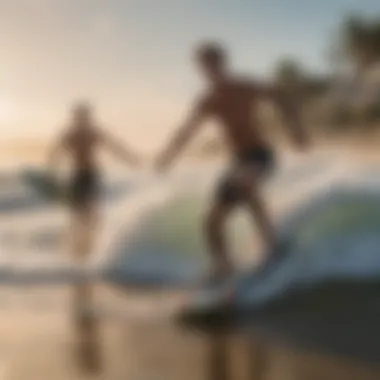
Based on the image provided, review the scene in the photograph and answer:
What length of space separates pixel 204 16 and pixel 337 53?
7.4 inches

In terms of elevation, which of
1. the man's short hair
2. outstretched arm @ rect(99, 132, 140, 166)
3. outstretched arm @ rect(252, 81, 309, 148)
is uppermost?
the man's short hair

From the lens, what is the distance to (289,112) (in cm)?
92

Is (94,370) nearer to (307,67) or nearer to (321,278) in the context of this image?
(321,278)

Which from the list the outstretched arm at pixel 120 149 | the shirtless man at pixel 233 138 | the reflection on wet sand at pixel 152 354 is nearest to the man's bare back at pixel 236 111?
the shirtless man at pixel 233 138

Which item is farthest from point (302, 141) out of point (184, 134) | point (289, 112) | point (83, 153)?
point (83, 153)

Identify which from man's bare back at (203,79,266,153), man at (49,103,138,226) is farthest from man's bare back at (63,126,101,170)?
man's bare back at (203,79,266,153)

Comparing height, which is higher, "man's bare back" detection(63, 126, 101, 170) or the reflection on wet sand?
"man's bare back" detection(63, 126, 101, 170)

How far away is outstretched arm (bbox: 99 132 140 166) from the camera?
0.94 metres

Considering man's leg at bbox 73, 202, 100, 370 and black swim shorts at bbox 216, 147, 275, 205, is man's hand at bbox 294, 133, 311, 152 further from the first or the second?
man's leg at bbox 73, 202, 100, 370

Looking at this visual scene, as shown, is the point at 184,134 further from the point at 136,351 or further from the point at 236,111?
the point at 136,351

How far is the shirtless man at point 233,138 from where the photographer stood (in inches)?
35.9

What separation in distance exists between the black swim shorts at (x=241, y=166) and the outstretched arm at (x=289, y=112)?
0.13 ft

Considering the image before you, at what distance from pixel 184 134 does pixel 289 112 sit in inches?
5.7

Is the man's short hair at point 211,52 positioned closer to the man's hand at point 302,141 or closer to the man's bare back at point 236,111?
the man's bare back at point 236,111
